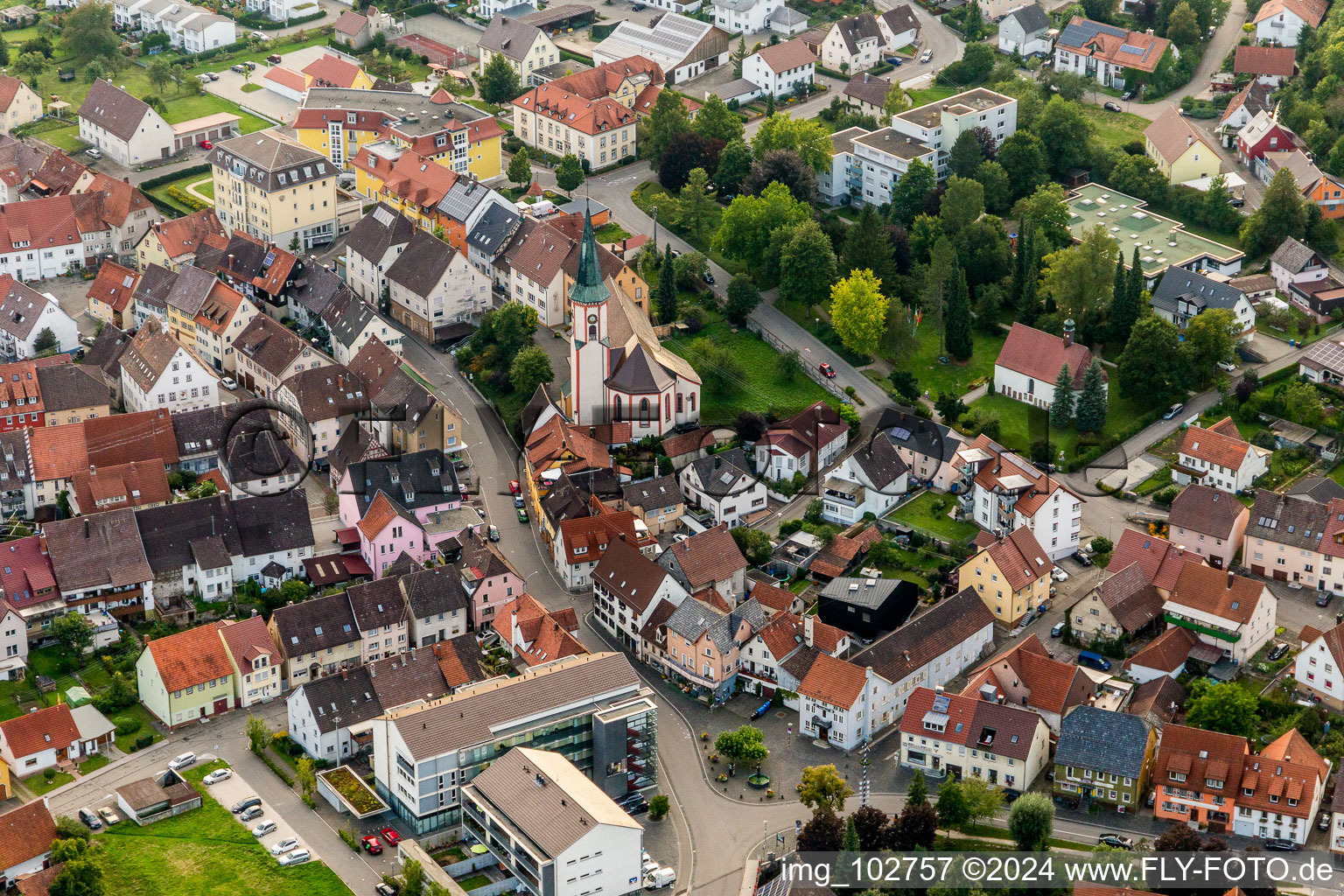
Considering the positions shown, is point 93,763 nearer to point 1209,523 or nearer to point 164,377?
point 164,377

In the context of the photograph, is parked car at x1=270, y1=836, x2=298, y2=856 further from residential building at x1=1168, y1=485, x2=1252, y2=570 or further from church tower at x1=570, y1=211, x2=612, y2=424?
residential building at x1=1168, y1=485, x2=1252, y2=570

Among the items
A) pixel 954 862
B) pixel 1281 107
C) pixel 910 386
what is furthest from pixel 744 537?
pixel 1281 107

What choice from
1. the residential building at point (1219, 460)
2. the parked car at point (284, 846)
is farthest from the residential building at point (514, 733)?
the residential building at point (1219, 460)

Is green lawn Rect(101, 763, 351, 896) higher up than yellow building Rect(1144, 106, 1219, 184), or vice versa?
yellow building Rect(1144, 106, 1219, 184)

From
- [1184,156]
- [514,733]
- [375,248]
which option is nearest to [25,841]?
[514,733]

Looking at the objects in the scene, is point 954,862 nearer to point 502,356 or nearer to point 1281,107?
point 502,356

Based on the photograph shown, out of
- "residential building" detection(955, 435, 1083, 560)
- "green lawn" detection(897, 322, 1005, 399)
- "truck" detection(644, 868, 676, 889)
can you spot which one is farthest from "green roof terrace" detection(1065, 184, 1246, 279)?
"truck" detection(644, 868, 676, 889)

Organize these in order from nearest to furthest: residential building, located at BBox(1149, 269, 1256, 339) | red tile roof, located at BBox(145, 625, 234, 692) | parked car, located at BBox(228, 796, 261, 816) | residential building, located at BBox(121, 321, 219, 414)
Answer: parked car, located at BBox(228, 796, 261, 816) < red tile roof, located at BBox(145, 625, 234, 692) < residential building, located at BBox(121, 321, 219, 414) < residential building, located at BBox(1149, 269, 1256, 339)

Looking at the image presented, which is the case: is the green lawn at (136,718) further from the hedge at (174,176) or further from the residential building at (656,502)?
the hedge at (174,176)
